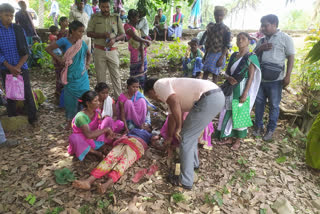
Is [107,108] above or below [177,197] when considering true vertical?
above

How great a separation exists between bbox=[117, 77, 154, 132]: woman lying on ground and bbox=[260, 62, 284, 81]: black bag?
7.24 feet

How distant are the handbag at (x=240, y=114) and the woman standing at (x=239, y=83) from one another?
1.0 inches

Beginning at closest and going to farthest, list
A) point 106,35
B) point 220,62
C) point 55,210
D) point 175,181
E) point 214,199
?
1. point 55,210
2. point 214,199
3. point 175,181
4. point 106,35
5. point 220,62

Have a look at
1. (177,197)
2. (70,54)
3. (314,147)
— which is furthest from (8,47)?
(314,147)

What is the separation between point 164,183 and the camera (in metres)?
2.88

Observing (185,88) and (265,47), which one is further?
(265,47)

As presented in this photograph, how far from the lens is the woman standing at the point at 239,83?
3.34m

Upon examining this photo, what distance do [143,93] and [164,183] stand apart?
1.40 m

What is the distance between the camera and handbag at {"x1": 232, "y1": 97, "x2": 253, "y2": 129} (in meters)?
3.53

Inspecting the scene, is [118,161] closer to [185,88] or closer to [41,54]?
[185,88]

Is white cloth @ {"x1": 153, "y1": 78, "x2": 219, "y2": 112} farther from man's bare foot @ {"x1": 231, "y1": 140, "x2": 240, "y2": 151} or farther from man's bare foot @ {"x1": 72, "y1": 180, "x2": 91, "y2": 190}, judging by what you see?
man's bare foot @ {"x1": 231, "y1": 140, "x2": 240, "y2": 151}

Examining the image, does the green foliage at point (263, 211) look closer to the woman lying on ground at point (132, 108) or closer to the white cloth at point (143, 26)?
the woman lying on ground at point (132, 108)

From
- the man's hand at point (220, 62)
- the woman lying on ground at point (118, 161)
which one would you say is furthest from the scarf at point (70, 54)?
the man's hand at point (220, 62)

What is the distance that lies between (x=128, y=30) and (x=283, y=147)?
3.89m
